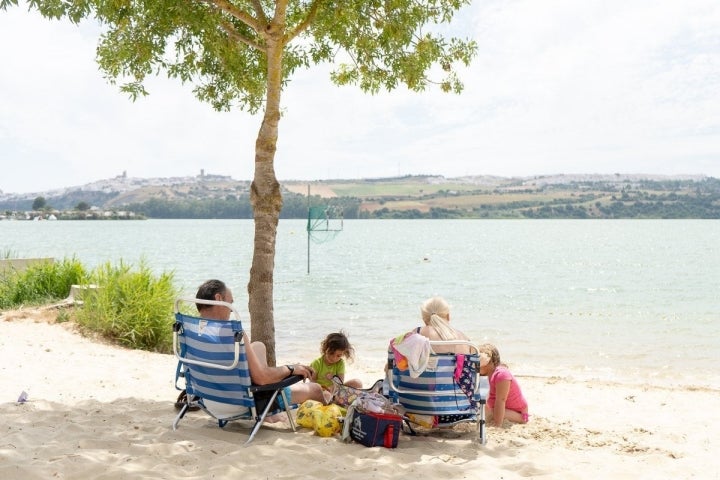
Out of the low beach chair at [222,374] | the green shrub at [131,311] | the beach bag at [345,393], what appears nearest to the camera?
the low beach chair at [222,374]

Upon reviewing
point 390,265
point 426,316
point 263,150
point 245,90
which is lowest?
point 390,265

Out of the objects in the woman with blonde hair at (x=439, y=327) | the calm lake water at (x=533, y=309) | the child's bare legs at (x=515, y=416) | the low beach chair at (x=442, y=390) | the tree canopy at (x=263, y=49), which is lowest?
the calm lake water at (x=533, y=309)

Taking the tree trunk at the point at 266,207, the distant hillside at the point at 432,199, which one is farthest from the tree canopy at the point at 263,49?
the distant hillside at the point at 432,199

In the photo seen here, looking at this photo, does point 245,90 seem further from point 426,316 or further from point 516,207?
point 516,207

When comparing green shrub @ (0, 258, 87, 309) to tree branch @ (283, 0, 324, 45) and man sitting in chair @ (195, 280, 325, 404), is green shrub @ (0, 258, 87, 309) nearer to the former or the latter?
tree branch @ (283, 0, 324, 45)

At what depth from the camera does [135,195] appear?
138750mm

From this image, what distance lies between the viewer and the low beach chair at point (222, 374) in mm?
4832

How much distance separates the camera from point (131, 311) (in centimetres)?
977

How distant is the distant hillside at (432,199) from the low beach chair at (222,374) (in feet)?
378

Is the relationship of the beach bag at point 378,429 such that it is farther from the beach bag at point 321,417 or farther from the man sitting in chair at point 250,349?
the man sitting in chair at point 250,349

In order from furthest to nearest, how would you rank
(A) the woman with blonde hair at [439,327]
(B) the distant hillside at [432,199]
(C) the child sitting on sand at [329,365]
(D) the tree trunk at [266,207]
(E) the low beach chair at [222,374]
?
(B) the distant hillside at [432,199]
(D) the tree trunk at [266,207]
(C) the child sitting on sand at [329,365]
(A) the woman with blonde hair at [439,327]
(E) the low beach chair at [222,374]

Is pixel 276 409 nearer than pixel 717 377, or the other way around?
pixel 276 409

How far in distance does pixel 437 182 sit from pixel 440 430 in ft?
483

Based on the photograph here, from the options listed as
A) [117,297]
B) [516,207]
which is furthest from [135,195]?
[117,297]
